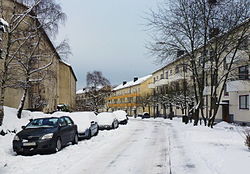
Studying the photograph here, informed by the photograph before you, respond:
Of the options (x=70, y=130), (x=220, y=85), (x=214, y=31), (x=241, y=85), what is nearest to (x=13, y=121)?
(x=70, y=130)

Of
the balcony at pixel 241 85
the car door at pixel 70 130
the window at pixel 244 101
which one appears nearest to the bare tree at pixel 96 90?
the window at pixel 244 101

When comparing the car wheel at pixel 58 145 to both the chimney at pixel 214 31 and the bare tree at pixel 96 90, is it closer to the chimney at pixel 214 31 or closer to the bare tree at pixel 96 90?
the chimney at pixel 214 31

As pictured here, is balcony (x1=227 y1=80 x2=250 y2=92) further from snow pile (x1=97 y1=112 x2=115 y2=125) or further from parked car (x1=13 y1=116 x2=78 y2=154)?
parked car (x1=13 y1=116 x2=78 y2=154)

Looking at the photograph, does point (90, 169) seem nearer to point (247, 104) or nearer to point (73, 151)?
point (73, 151)

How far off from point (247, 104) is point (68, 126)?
83.3 ft

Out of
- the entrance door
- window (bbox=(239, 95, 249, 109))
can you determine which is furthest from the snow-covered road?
the entrance door

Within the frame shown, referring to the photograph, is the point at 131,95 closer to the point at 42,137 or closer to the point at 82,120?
the point at 82,120

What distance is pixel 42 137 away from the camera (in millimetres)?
10430

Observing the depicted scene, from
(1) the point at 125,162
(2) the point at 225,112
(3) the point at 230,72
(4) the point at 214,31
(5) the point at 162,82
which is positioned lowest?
(1) the point at 125,162

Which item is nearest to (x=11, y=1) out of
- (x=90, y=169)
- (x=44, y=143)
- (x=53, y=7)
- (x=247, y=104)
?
(x=53, y=7)

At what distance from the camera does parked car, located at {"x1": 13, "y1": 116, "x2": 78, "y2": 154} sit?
10219 mm

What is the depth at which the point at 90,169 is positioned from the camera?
26.0 ft

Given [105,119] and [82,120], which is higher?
[82,120]

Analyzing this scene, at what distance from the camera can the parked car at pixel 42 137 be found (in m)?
10.2
